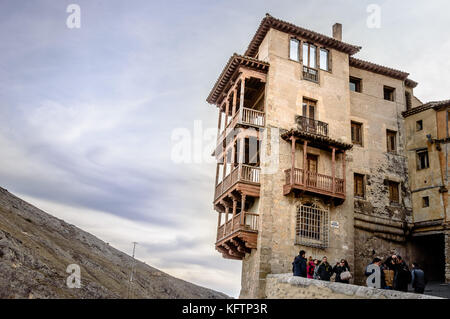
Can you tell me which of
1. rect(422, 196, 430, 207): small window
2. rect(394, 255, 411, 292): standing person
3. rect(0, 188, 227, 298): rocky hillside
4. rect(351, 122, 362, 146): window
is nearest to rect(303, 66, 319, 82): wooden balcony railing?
rect(351, 122, 362, 146): window

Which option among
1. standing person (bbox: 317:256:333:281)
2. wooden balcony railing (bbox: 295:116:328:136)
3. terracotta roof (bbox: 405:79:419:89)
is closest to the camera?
standing person (bbox: 317:256:333:281)

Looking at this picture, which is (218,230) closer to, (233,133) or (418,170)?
(233,133)

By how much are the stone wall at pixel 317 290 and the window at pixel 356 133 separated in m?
11.0

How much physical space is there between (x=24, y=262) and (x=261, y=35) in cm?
2263

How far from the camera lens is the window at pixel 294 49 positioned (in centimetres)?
2722

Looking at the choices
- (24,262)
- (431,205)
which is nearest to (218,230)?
(431,205)

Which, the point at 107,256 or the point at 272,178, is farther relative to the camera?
the point at 107,256

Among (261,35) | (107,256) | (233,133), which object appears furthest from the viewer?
(107,256)

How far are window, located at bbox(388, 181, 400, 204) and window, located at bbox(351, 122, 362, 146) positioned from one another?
324 centimetres

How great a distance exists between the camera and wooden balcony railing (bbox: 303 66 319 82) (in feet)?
89.4

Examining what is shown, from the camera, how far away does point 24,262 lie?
32.4 m

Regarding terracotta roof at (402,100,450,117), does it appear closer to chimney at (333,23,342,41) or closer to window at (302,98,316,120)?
chimney at (333,23,342,41)
